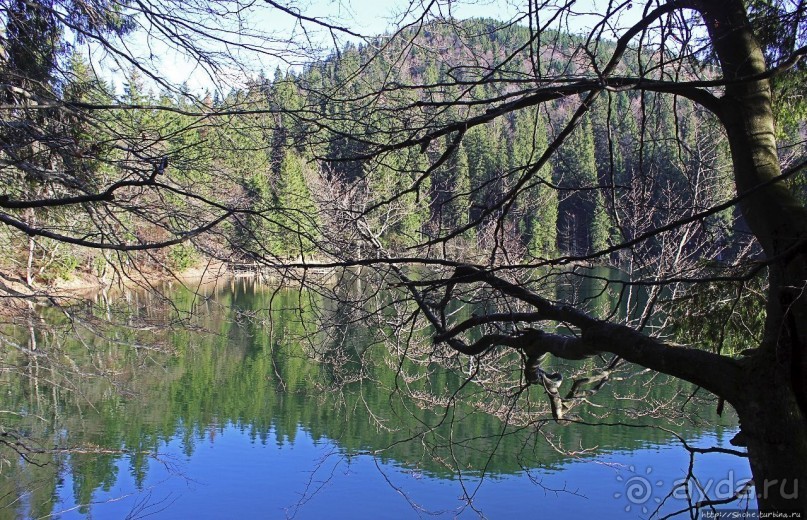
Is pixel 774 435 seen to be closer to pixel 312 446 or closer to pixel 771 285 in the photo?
pixel 771 285

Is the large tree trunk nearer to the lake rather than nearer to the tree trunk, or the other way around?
the tree trunk

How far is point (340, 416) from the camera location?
13.6 meters

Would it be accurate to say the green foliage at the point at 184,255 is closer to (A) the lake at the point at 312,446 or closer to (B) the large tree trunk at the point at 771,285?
(A) the lake at the point at 312,446

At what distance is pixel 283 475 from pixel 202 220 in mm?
8620

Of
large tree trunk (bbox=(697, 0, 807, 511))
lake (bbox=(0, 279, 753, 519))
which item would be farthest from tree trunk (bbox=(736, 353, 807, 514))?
lake (bbox=(0, 279, 753, 519))

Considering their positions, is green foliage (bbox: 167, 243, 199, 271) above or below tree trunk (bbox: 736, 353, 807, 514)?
above

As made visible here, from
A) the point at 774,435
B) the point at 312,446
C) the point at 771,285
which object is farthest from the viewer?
the point at 312,446

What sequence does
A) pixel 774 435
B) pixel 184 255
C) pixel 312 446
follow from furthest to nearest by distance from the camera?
pixel 312 446, pixel 184 255, pixel 774 435


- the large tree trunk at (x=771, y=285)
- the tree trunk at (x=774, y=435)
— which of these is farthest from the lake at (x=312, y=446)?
the tree trunk at (x=774, y=435)

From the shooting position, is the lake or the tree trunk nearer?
the tree trunk

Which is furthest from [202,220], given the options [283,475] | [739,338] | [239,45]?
[283,475]

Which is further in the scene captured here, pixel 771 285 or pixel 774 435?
pixel 771 285

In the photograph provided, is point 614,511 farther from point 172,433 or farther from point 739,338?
point 172,433

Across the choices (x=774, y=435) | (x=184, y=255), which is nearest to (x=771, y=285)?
(x=774, y=435)
